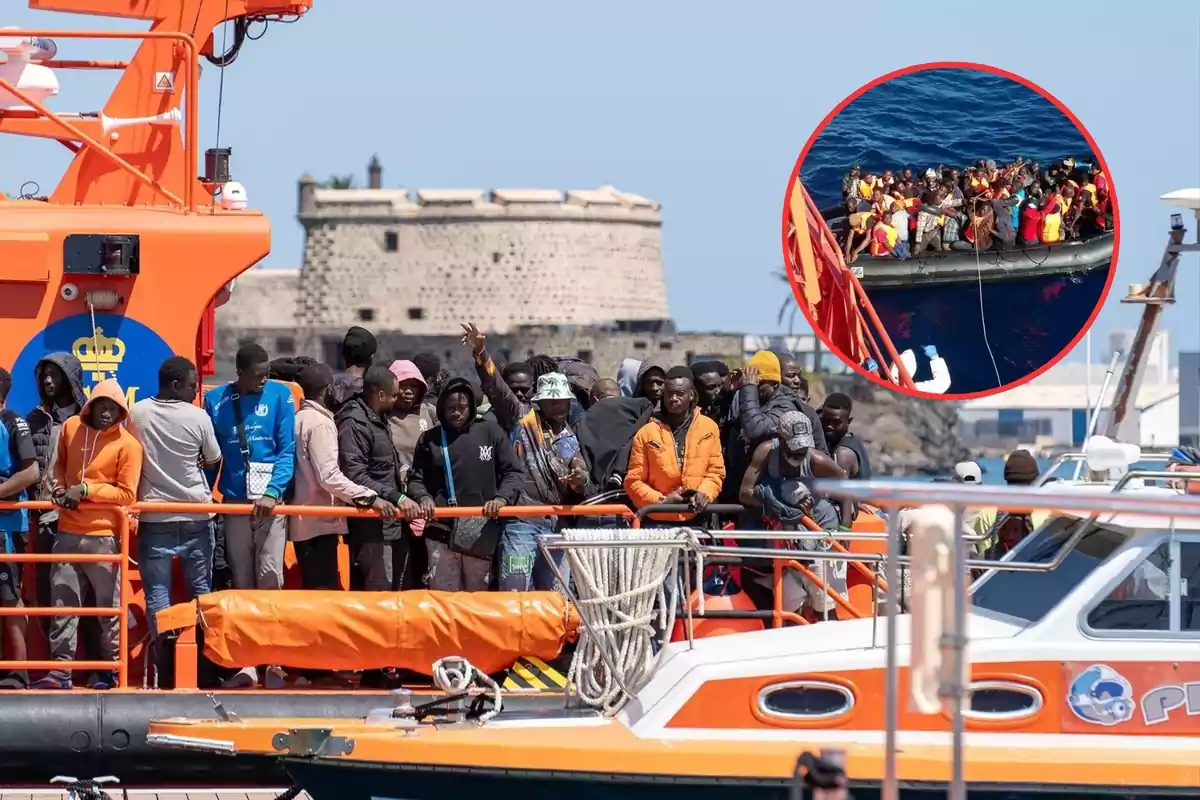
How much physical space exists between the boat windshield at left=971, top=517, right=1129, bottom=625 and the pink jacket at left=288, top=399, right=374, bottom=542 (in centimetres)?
294

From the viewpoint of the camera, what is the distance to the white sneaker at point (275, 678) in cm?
913

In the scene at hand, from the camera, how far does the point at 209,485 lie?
31.2 ft

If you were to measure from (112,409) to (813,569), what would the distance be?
11.0 ft

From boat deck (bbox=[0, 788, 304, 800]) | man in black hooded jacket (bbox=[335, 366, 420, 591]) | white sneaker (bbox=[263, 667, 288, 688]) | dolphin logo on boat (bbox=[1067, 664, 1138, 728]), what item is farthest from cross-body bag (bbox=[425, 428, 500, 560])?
dolphin logo on boat (bbox=[1067, 664, 1138, 728])

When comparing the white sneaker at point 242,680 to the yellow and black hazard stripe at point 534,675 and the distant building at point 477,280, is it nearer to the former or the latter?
the yellow and black hazard stripe at point 534,675

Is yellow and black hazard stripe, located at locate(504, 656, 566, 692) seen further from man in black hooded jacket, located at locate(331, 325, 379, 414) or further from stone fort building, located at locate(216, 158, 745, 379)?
stone fort building, located at locate(216, 158, 745, 379)

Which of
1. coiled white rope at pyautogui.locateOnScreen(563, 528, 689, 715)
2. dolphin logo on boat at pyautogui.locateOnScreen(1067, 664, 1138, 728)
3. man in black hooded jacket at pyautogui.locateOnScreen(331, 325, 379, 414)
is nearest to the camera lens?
dolphin logo on boat at pyautogui.locateOnScreen(1067, 664, 1138, 728)

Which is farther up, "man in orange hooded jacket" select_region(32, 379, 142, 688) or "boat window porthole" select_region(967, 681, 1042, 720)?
"man in orange hooded jacket" select_region(32, 379, 142, 688)

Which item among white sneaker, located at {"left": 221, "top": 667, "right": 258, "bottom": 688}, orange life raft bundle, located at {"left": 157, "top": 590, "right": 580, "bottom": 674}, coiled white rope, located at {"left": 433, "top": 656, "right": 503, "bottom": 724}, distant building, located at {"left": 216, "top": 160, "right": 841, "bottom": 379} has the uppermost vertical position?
distant building, located at {"left": 216, "top": 160, "right": 841, "bottom": 379}

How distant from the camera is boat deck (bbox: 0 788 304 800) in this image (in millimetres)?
9469

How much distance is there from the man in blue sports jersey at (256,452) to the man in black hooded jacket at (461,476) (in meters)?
0.66

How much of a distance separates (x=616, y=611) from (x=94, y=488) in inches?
96.1

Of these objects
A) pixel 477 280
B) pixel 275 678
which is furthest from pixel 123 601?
pixel 477 280

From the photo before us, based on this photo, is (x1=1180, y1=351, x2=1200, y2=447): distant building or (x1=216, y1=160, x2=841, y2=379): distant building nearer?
(x1=1180, y1=351, x2=1200, y2=447): distant building
